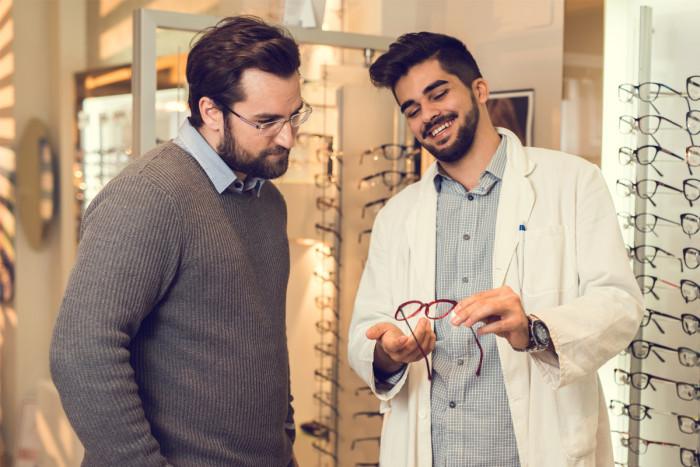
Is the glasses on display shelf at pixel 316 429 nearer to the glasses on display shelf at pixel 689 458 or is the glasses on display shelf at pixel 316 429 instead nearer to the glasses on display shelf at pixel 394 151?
the glasses on display shelf at pixel 394 151

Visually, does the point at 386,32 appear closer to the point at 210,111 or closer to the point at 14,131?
the point at 210,111

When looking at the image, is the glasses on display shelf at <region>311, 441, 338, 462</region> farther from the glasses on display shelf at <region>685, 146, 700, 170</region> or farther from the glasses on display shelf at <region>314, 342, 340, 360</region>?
the glasses on display shelf at <region>685, 146, 700, 170</region>

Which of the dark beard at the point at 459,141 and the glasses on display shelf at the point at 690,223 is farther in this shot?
the glasses on display shelf at the point at 690,223

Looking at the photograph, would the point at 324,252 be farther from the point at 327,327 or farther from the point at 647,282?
the point at 647,282

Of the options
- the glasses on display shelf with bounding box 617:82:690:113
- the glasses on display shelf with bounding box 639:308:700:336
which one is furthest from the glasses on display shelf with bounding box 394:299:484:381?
the glasses on display shelf with bounding box 617:82:690:113

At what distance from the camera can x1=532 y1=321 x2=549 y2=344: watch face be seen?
1.71m

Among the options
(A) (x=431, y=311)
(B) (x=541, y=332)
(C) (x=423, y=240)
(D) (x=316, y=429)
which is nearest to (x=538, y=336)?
(B) (x=541, y=332)

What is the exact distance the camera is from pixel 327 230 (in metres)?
3.01

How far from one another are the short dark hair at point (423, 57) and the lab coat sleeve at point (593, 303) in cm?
53

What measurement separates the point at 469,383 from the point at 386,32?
2.40 meters

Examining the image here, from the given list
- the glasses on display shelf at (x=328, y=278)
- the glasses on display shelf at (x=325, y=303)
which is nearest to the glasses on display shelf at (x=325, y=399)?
the glasses on display shelf at (x=325, y=303)

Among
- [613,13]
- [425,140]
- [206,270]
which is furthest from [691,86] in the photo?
[206,270]

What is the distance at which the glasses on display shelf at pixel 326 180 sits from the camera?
2982 millimetres

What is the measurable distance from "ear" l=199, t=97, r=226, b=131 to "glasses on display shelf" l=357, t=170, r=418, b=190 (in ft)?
4.55
